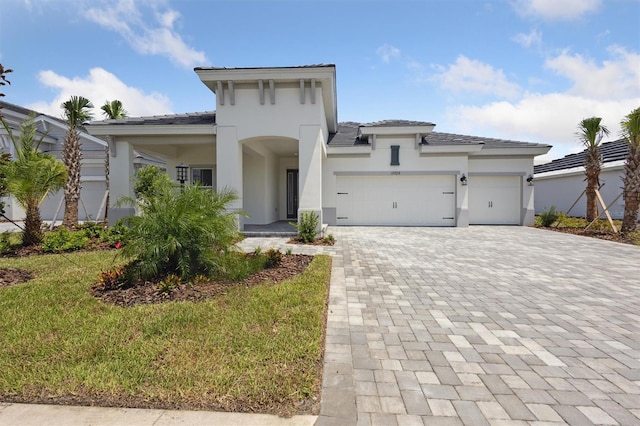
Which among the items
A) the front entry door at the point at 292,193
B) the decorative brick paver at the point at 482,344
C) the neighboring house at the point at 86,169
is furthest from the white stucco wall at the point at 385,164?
the neighboring house at the point at 86,169

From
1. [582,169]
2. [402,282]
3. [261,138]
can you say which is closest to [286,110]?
[261,138]

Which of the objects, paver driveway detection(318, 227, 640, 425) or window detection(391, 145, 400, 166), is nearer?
paver driveway detection(318, 227, 640, 425)

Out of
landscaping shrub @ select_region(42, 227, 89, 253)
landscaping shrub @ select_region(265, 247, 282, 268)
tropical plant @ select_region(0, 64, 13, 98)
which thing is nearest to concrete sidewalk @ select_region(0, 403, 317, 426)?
landscaping shrub @ select_region(265, 247, 282, 268)

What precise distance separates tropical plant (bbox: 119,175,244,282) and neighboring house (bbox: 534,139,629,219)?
1736cm

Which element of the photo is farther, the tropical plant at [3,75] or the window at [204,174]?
the window at [204,174]

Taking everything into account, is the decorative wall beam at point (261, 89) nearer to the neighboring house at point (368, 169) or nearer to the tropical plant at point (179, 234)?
the neighboring house at point (368, 169)

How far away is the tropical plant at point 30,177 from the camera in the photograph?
24.0 feet

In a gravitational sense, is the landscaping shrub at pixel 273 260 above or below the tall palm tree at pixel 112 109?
below

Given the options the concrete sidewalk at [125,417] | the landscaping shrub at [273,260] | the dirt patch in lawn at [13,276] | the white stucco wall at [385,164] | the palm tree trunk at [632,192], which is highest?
the white stucco wall at [385,164]

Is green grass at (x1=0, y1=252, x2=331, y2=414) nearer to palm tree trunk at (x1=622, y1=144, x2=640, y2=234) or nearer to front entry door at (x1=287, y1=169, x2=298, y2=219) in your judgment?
front entry door at (x1=287, y1=169, x2=298, y2=219)

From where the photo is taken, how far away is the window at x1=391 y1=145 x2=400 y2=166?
14.6m

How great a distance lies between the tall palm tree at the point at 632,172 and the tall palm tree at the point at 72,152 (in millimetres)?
20965

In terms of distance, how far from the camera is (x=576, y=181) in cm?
1798

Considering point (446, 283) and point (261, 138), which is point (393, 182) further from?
point (446, 283)
